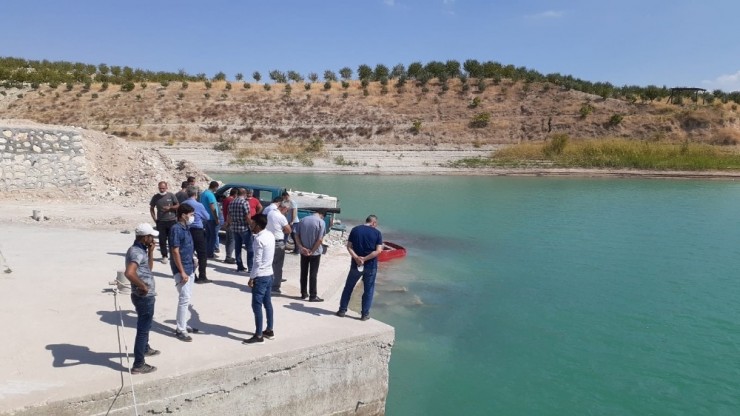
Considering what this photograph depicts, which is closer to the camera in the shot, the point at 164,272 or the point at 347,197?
the point at 164,272

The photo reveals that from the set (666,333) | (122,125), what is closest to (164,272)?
(666,333)

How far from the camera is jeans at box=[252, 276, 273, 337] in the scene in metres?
6.85

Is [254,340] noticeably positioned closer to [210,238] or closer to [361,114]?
[210,238]

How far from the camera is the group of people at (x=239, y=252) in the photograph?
19.5 ft

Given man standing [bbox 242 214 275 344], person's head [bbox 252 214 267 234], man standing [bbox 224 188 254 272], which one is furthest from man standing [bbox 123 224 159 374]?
man standing [bbox 224 188 254 272]

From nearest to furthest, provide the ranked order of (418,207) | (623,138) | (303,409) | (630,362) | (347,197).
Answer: (303,409) → (630,362) → (418,207) → (347,197) → (623,138)

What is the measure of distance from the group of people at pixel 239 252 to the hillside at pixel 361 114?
46.2 meters

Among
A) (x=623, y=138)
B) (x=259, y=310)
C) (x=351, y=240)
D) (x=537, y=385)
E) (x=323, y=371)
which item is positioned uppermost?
(x=623, y=138)

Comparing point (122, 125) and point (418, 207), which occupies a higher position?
point (122, 125)

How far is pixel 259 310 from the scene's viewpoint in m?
6.84

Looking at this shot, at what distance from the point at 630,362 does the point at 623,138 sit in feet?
189

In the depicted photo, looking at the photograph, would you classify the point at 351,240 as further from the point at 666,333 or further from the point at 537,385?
the point at 666,333

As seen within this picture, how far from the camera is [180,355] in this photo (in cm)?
638

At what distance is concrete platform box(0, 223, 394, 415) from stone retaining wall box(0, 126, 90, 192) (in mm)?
8977
